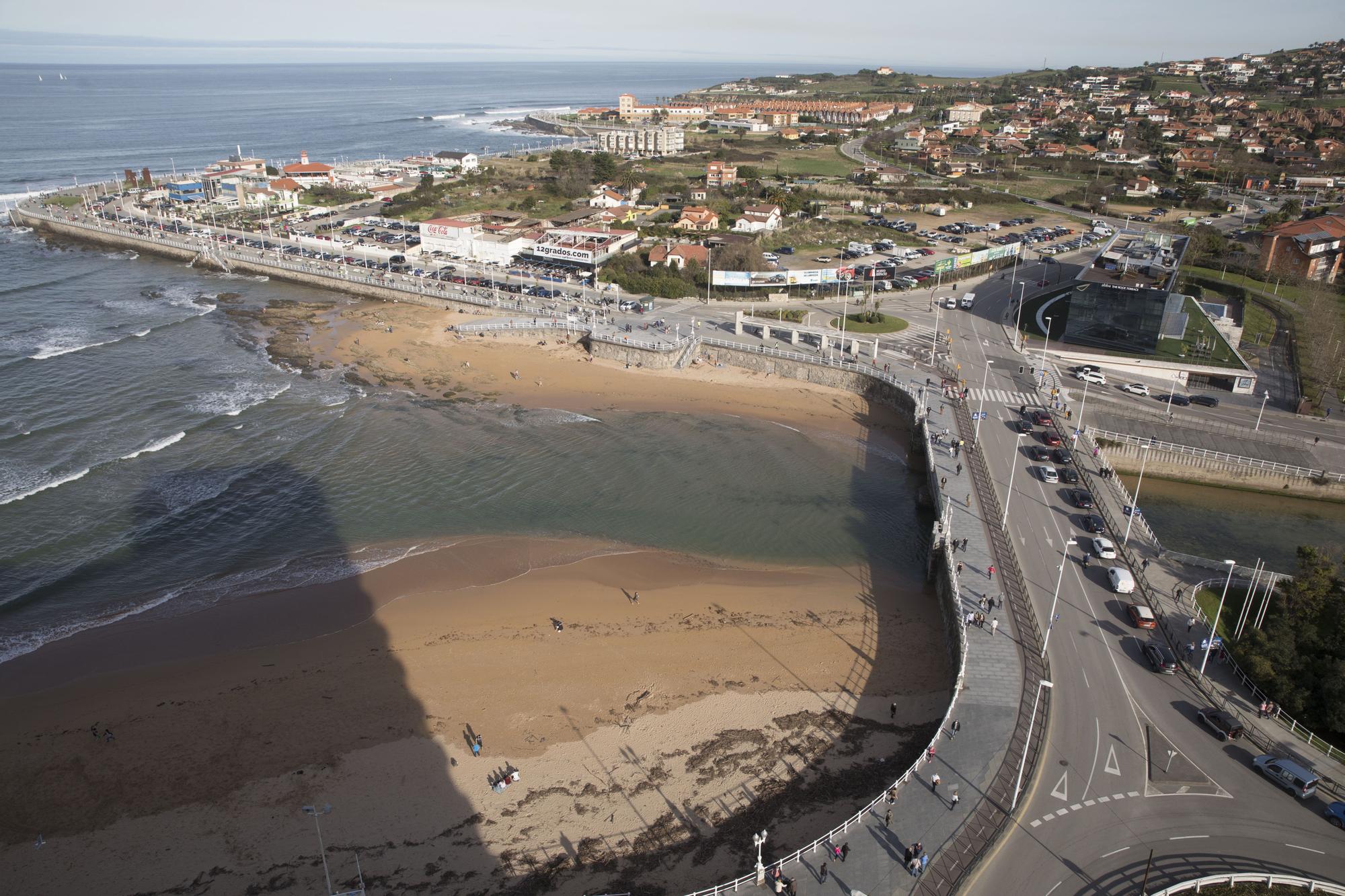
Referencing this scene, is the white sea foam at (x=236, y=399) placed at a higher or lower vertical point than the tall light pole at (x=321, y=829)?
higher

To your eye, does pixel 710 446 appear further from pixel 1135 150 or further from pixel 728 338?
pixel 1135 150

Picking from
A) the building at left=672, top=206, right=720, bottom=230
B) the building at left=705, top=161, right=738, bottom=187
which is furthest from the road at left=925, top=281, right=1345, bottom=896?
the building at left=705, top=161, right=738, bottom=187

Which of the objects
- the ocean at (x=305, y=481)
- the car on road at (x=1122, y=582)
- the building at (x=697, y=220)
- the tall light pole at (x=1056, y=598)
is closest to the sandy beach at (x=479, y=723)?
the ocean at (x=305, y=481)

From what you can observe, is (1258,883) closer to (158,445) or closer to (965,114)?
(158,445)

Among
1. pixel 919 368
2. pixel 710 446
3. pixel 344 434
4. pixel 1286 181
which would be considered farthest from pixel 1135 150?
pixel 344 434

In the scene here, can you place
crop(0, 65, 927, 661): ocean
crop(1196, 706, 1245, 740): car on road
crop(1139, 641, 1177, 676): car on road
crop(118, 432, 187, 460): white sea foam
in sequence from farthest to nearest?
crop(118, 432, 187, 460): white sea foam, crop(0, 65, 927, 661): ocean, crop(1139, 641, 1177, 676): car on road, crop(1196, 706, 1245, 740): car on road

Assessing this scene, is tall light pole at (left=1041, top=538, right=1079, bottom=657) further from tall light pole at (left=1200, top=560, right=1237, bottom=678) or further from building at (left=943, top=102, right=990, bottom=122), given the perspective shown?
building at (left=943, top=102, right=990, bottom=122)

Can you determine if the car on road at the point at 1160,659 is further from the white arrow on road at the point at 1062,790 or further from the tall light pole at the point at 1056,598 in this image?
the white arrow on road at the point at 1062,790
